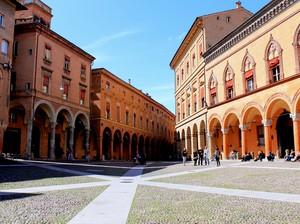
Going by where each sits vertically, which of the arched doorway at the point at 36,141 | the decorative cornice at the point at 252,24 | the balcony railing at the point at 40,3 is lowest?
the arched doorway at the point at 36,141

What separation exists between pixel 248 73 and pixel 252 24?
13.8ft

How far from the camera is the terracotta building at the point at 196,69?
1348 inches

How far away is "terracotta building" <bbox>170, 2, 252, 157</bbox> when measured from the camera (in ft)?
112

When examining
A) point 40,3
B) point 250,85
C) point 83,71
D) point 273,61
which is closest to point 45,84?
Answer: point 83,71

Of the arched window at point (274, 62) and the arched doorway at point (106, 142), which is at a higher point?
the arched window at point (274, 62)

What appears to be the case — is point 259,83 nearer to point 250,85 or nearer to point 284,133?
point 250,85

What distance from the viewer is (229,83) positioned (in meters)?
29.0

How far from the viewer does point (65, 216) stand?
5.20 m

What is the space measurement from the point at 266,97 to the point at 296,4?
7.02 metres

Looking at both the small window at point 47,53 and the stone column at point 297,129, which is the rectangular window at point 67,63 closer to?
the small window at point 47,53

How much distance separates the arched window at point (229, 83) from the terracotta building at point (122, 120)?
17.6 m

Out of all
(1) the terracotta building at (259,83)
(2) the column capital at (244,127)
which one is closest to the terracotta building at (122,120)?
(1) the terracotta building at (259,83)

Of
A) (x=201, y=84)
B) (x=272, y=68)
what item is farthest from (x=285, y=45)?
(x=201, y=84)

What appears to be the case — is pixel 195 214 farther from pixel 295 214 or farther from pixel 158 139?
pixel 158 139
